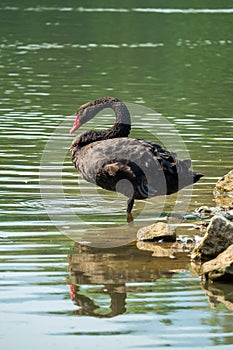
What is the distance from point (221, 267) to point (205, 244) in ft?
2.37

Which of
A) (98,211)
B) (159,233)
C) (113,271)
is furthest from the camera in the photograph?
(98,211)

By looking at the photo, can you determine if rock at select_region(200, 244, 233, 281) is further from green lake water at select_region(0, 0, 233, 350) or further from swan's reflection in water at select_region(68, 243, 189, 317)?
swan's reflection in water at select_region(68, 243, 189, 317)

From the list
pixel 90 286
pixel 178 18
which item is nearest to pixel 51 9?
pixel 178 18

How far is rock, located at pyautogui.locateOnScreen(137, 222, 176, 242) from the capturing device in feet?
33.0

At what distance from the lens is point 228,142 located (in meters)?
16.5

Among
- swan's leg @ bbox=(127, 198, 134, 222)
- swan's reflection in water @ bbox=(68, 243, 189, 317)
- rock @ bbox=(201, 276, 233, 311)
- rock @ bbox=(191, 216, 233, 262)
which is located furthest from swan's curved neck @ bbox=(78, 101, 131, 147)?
rock @ bbox=(201, 276, 233, 311)

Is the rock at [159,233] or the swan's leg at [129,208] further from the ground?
the rock at [159,233]

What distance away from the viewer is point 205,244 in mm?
9172

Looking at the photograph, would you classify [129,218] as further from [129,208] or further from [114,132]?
[114,132]

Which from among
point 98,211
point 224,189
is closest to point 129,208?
point 98,211

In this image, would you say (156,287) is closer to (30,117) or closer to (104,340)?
(104,340)

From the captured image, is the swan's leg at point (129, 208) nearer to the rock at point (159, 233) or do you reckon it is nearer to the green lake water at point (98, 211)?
the green lake water at point (98, 211)

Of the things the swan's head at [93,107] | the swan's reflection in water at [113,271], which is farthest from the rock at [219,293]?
the swan's head at [93,107]

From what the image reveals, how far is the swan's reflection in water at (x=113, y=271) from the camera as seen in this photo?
8125 mm
